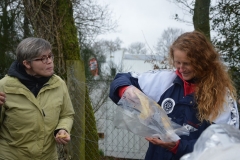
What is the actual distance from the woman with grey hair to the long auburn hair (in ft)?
3.39

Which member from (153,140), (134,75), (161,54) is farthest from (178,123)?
(161,54)

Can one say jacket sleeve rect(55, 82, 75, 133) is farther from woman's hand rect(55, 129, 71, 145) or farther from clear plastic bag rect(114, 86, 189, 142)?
clear plastic bag rect(114, 86, 189, 142)

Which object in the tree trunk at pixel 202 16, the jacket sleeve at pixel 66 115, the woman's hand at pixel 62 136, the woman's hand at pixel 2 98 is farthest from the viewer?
the tree trunk at pixel 202 16

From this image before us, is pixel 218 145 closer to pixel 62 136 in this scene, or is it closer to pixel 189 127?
pixel 189 127

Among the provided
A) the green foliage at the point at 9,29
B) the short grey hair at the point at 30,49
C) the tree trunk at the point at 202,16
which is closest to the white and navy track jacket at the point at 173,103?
the short grey hair at the point at 30,49

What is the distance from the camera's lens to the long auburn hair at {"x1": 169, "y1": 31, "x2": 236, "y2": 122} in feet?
7.05

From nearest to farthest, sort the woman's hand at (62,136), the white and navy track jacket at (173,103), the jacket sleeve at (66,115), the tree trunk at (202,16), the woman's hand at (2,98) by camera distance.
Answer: the white and navy track jacket at (173,103) → the woman's hand at (2,98) → the woman's hand at (62,136) → the jacket sleeve at (66,115) → the tree trunk at (202,16)

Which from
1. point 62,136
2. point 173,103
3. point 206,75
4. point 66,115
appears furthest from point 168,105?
point 66,115

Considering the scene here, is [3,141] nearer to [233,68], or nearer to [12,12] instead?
[233,68]

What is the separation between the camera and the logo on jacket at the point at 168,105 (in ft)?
7.30

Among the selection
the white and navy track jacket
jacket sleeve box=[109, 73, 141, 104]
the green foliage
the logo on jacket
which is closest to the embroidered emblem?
the white and navy track jacket

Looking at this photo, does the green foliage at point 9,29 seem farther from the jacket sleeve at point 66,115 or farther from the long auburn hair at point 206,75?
the long auburn hair at point 206,75

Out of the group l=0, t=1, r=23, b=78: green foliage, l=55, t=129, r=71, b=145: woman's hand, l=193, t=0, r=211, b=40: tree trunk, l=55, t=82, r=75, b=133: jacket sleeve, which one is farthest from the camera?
l=0, t=1, r=23, b=78: green foliage

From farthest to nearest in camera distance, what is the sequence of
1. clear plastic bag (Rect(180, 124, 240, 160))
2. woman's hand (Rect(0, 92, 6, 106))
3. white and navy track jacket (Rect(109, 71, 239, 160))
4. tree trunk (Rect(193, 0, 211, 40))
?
tree trunk (Rect(193, 0, 211, 40))
woman's hand (Rect(0, 92, 6, 106))
white and navy track jacket (Rect(109, 71, 239, 160))
clear plastic bag (Rect(180, 124, 240, 160))
